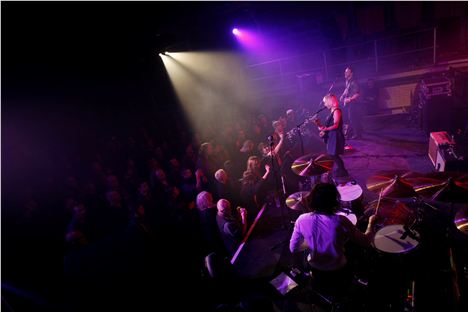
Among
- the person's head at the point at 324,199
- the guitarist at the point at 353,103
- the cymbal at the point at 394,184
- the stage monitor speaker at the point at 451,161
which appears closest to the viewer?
the person's head at the point at 324,199

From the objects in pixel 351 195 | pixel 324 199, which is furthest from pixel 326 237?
pixel 351 195

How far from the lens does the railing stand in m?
10.1

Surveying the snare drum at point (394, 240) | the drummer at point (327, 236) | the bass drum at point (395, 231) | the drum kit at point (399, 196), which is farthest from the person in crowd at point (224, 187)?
the snare drum at point (394, 240)

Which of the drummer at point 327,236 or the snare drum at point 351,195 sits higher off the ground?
the drummer at point 327,236

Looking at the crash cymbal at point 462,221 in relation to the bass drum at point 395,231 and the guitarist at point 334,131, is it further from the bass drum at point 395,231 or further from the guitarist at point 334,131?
the guitarist at point 334,131

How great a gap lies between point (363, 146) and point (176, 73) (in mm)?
8700

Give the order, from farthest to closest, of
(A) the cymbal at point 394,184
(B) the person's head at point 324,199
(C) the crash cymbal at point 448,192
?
(A) the cymbal at point 394,184 < (C) the crash cymbal at point 448,192 < (B) the person's head at point 324,199

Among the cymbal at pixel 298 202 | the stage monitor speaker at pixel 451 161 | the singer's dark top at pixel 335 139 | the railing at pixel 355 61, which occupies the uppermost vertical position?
the railing at pixel 355 61

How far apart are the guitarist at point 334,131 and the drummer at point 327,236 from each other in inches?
111

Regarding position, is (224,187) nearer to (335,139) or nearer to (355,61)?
(335,139)

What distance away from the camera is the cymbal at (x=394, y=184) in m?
3.05

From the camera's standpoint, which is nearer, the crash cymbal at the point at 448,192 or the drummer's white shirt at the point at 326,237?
the drummer's white shirt at the point at 326,237

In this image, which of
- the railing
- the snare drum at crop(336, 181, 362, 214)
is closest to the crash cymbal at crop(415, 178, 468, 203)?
the snare drum at crop(336, 181, 362, 214)

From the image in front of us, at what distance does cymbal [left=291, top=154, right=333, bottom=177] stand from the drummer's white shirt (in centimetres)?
137
